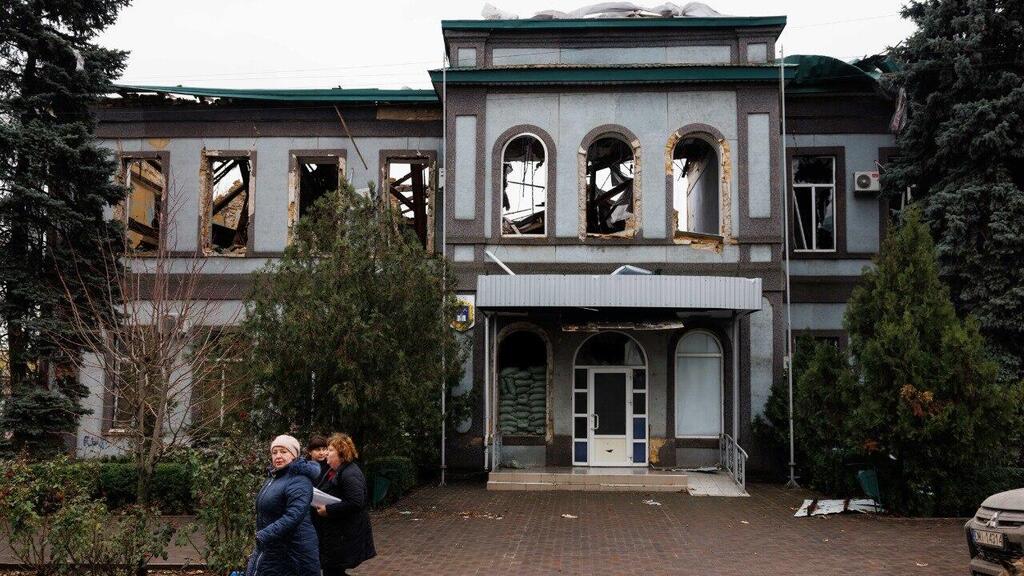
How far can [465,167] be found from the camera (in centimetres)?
2014

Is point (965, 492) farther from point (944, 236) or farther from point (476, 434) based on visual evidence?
point (476, 434)

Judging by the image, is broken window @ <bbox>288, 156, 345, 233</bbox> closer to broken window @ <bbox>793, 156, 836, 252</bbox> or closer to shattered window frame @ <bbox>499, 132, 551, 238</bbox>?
shattered window frame @ <bbox>499, 132, 551, 238</bbox>

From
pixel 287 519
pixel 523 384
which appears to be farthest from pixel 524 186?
pixel 287 519

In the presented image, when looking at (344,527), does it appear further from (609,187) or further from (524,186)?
(609,187)

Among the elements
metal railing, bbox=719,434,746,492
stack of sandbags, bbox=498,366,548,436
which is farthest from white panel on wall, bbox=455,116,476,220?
metal railing, bbox=719,434,746,492

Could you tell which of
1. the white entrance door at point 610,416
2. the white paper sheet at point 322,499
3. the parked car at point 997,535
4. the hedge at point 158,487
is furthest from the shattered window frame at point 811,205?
the white paper sheet at point 322,499

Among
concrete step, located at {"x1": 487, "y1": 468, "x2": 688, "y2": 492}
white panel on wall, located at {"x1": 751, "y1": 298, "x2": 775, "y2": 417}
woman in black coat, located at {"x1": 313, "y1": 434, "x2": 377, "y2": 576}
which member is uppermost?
white panel on wall, located at {"x1": 751, "y1": 298, "x2": 775, "y2": 417}

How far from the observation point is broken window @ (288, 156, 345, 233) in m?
21.5

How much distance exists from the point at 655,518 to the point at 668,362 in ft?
18.9

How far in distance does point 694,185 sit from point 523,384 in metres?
6.63

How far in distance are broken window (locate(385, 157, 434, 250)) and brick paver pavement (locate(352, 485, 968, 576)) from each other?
7.04 m

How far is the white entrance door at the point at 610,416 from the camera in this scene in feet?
65.3

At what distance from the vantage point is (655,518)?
14.8 metres

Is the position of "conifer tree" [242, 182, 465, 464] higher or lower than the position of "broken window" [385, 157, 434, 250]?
lower
